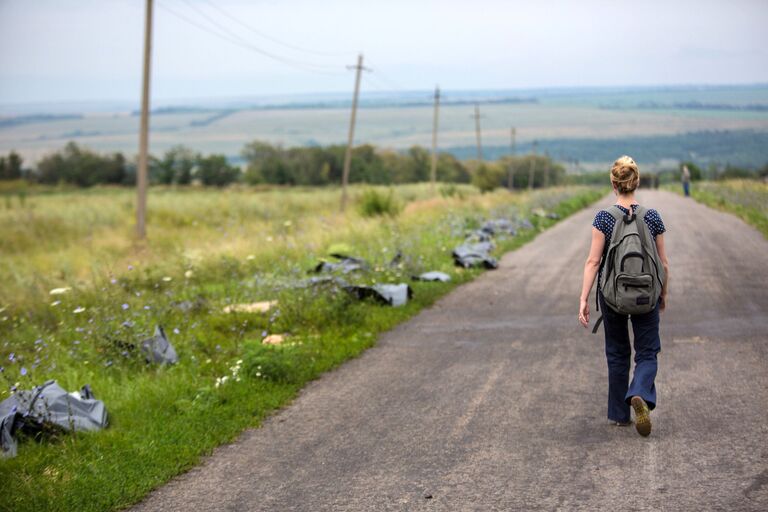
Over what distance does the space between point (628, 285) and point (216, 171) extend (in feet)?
300

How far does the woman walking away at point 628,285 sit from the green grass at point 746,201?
16.1 m

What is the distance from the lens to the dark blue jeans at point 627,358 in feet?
20.4

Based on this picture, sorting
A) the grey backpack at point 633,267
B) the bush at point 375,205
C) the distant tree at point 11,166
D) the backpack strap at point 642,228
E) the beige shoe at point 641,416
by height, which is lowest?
the distant tree at point 11,166

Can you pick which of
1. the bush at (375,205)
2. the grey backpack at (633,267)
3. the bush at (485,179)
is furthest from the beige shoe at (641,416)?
the bush at (485,179)

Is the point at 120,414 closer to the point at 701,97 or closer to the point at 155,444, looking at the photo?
the point at 155,444

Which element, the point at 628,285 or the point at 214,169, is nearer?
the point at 628,285

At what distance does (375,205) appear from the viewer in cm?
3092

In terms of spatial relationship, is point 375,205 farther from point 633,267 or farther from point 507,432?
point 633,267

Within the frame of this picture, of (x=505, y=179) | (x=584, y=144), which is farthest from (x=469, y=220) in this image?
(x=505, y=179)

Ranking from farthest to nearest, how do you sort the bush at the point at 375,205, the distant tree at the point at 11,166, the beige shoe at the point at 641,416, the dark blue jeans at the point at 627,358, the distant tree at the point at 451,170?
the distant tree at the point at 451,170, the distant tree at the point at 11,166, the bush at the point at 375,205, the dark blue jeans at the point at 627,358, the beige shoe at the point at 641,416

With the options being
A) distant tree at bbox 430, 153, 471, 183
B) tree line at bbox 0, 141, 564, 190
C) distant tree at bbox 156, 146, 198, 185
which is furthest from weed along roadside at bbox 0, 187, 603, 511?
distant tree at bbox 430, 153, 471, 183

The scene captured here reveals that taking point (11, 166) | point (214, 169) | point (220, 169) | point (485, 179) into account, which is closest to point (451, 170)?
point (220, 169)

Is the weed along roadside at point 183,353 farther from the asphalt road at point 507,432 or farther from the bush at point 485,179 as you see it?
the bush at point 485,179

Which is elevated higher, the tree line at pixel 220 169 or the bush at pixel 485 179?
the bush at pixel 485 179
